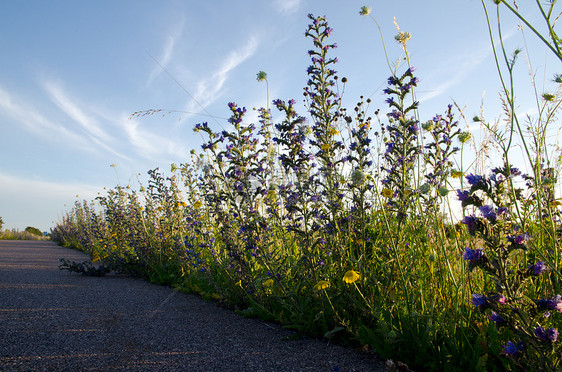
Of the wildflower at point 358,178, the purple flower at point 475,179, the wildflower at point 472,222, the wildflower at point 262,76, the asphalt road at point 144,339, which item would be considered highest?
the wildflower at point 262,76

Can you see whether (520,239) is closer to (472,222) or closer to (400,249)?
(472,222)

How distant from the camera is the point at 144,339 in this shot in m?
2.43

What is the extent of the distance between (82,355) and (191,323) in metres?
0.86

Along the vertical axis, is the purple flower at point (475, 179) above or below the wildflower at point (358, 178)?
below

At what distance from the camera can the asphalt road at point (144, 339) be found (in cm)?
202

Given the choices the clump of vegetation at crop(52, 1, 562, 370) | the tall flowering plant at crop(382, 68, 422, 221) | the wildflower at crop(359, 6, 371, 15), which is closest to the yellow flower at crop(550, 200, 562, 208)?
the clump of vegetation at crop(52, 1, 562, 370)

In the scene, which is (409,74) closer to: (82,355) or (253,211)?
(253,211)

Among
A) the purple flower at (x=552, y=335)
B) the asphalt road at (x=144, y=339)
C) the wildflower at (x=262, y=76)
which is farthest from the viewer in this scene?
the wildflower at (x=262, y=76)

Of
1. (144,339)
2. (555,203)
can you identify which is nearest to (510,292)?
(555,203)

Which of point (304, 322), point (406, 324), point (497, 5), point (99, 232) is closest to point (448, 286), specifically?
point (406, 324)

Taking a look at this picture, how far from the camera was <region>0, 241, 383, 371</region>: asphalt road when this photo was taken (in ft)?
6.64

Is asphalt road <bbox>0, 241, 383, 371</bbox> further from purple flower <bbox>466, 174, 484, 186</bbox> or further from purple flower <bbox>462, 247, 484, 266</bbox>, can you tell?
purple flower <bbox>466, 174, 484, 186</bbox>

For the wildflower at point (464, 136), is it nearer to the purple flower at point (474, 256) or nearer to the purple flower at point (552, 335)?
the purple flower at point (474, 256)

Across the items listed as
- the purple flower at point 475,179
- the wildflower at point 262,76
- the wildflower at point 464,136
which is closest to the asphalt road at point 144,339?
the purple flower at point 475,179
